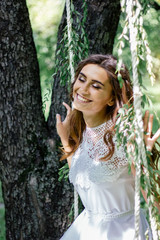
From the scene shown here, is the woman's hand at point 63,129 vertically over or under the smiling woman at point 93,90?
under

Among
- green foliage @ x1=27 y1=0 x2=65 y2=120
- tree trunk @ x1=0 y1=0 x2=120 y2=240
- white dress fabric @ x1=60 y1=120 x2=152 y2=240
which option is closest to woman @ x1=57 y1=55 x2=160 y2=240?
white dress fabric @ x1=60 y1=120 x2=152 y2=240

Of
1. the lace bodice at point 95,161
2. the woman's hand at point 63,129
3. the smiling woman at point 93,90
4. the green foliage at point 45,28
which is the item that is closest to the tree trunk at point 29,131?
the woman's hand at point 63,129

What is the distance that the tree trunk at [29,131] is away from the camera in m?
2.51

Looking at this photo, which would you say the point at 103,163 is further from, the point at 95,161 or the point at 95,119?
the point at 95,119

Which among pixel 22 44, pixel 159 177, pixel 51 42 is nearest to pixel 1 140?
pixel 22 44

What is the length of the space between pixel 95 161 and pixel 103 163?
0.05 m

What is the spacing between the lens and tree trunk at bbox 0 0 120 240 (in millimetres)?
2512

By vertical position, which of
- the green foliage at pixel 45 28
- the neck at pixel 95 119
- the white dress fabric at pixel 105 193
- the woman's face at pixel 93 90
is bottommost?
the white dress fabric at pixel 105 193

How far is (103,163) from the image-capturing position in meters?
1.80

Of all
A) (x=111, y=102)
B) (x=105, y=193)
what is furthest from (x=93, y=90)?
(x=105, y=193)

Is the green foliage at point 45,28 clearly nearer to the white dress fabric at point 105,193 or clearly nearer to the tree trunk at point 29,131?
the tree trunk at point 29,131

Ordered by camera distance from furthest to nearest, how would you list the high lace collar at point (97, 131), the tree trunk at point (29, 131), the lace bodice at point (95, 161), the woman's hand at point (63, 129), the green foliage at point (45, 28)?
the green foliage at point (45, 28) → the tree trunk at point (29, 131) → the woman's hand at point (63, 129) → the high lace collar at point (97, 131) → the lace bodice at point (95, 161)

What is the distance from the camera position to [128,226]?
1805 mm

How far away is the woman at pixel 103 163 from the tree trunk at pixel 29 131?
0.67 metres
